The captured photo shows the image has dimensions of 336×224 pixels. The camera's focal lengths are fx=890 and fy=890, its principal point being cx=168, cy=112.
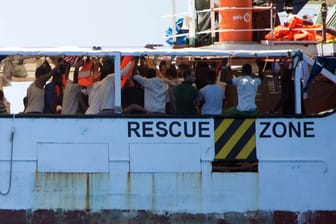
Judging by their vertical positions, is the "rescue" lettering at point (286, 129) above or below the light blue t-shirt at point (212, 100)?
below

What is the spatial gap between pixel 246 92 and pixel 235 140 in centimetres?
75

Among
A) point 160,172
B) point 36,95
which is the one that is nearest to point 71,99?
point 36,95

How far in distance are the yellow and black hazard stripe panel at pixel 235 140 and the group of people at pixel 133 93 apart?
292 millimetres

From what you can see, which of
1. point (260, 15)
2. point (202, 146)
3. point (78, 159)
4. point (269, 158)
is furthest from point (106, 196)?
point (260, 15)

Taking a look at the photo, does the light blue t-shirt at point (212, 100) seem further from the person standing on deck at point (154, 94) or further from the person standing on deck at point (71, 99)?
the person standing on deck at point (71, 99)

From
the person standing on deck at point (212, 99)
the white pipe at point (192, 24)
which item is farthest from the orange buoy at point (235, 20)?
the person standing on deck at point (212, 99)

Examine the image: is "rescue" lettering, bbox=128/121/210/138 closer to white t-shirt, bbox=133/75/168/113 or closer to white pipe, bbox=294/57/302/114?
white t-shirt, bbox=133/75/168/113

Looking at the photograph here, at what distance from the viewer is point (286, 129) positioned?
1138 centimetres

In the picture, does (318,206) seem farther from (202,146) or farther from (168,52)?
(168,52)

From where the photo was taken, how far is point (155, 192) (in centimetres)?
A: 1136

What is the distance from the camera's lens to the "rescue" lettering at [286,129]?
11.4m

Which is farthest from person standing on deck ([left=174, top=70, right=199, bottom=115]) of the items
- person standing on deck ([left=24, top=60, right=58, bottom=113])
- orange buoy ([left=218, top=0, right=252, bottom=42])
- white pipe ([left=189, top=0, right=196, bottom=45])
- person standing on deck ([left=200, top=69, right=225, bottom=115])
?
white pipe ([left=189, top=0, right=196, bottom=45])

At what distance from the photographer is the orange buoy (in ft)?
45.0

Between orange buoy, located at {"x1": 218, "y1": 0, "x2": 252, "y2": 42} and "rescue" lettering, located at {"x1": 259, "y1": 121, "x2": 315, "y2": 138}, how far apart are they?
2678 mm
